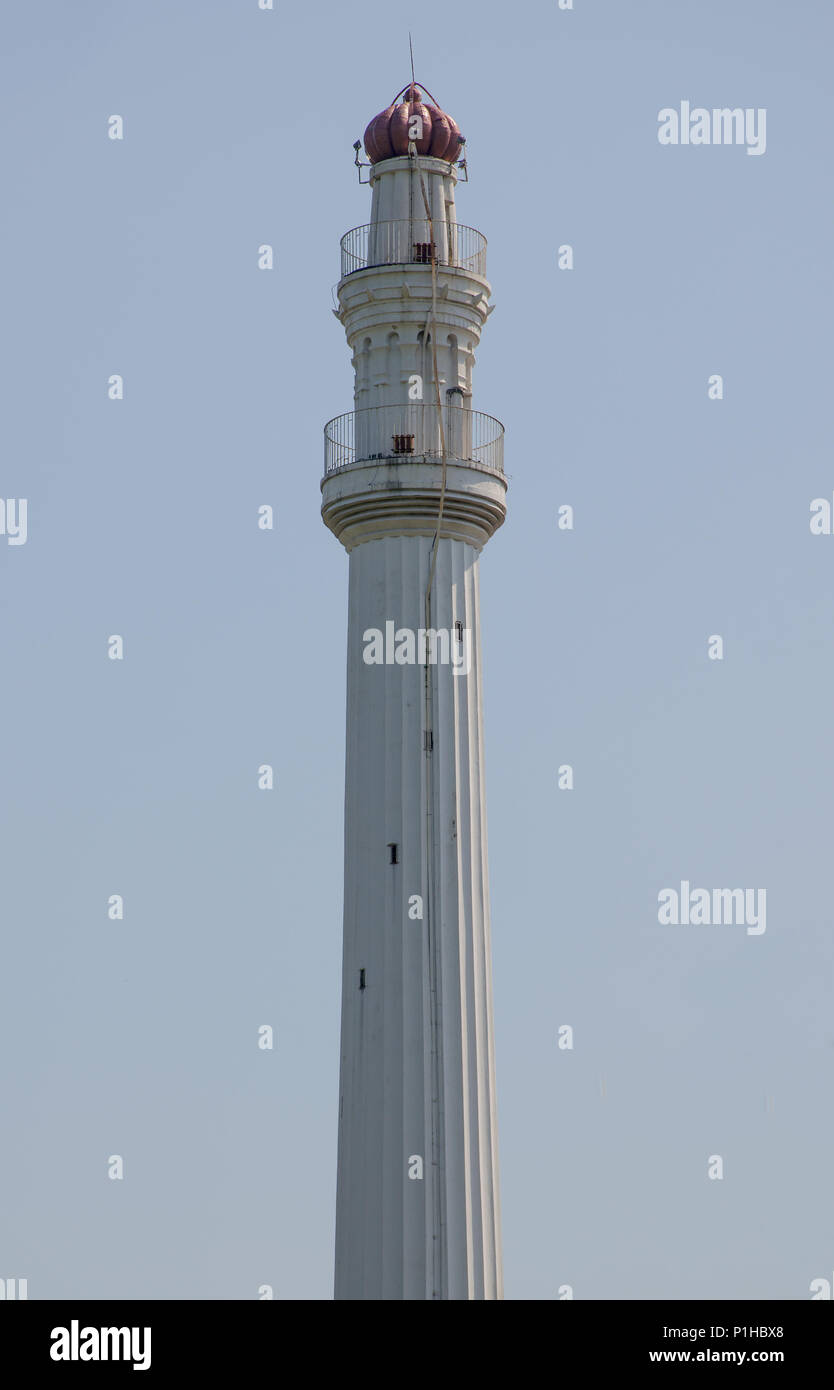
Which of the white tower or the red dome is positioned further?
the red dome

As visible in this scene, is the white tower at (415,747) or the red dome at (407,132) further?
the red dome at (407,132)

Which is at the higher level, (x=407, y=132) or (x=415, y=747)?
(x=407, y=132)

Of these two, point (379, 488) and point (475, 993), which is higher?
point (379, 488)
